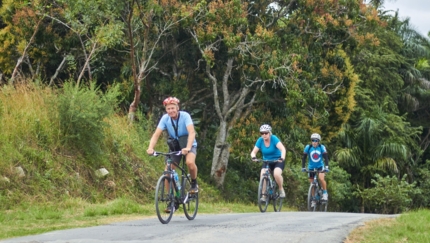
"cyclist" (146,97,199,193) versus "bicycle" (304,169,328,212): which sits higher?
"cyclist" (146,97,199,193)

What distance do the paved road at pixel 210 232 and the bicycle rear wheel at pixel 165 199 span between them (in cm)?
16

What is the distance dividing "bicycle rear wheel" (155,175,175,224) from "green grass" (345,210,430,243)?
3020 millimetres

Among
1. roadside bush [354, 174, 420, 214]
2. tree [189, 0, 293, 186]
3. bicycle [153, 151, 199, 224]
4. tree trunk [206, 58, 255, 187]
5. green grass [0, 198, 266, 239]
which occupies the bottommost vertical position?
green grass [0, 198, 266, 239]

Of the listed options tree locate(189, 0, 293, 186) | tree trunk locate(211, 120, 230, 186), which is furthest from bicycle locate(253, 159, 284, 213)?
tree trunk locate(211, 120, 230, 186)

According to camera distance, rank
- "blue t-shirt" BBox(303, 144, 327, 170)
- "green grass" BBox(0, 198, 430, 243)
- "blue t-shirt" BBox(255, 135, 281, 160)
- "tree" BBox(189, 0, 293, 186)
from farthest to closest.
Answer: "tree" BBox(189, 0, 293, 186) < "blue t-shirt" BBox(303, 144, 327, 170) < "blue t-shirt" BBox(255, 135, 281, 160) < "green grass" BBox(0, 198, 430, 243)

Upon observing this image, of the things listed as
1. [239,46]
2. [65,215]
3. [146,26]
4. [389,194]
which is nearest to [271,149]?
[65,215]

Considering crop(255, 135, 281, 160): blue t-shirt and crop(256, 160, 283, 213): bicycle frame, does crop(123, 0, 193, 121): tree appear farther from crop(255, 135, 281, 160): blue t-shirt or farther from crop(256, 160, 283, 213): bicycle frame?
crop(256, 160, 283, 213): bicycle frame

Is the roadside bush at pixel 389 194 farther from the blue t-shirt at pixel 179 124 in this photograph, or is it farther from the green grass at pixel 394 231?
the blue t-shirt at pixel 179 124

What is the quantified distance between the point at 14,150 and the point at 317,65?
12.4 m

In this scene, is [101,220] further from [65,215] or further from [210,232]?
[210,232]

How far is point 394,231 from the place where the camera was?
1138 cm

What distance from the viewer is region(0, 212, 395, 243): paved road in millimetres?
9633

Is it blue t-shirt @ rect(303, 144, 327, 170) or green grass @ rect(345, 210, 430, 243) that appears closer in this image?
green grass @ rect(345, 210, 430, 243)

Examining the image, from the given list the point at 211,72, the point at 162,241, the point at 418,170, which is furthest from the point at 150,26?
the point at 418,170
